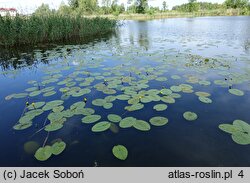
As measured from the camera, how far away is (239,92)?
9.69ft

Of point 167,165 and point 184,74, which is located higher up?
point 184,74

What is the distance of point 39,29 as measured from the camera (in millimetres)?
8594

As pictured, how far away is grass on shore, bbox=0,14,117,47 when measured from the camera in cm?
779

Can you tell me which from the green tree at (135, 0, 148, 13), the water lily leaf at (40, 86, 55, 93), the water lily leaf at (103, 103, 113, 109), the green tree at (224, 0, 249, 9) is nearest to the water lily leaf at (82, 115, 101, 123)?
the water lily leaf at (103, 103, 113, 109)

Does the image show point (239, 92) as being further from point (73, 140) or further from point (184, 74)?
point (73, 140)

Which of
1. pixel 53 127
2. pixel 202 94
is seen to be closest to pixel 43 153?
pixel 53 127

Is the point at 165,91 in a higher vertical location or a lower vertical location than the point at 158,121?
higher

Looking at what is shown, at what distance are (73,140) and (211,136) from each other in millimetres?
1518

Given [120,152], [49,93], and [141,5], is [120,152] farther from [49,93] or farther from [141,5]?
[141,5]

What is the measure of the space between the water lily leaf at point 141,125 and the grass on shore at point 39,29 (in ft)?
25.5

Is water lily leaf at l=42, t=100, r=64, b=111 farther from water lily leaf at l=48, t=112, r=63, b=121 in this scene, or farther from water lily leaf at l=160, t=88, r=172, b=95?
water lily leaf at l=160, t=88, r=172, b=95

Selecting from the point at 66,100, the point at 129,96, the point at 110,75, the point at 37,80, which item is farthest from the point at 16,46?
the point at 129,96

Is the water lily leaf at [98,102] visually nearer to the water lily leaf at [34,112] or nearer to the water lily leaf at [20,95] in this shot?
the water lily leaf at [34,112]

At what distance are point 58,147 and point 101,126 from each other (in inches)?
20.5
